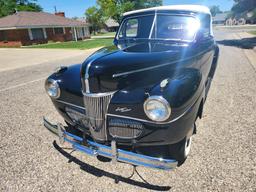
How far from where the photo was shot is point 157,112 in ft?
7.10

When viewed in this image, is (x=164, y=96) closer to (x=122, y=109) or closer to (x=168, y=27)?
(x=122, y=109)

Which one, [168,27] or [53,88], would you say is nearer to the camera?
[53,88]

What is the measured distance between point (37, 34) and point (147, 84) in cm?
3038

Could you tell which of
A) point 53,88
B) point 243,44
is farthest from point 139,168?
point 243,44

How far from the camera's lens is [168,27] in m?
3.67

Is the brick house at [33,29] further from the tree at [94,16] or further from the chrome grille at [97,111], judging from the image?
the chrome grille at [97,111]

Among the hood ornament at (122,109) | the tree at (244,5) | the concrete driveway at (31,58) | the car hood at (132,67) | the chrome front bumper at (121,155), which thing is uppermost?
the tree at (244,5)

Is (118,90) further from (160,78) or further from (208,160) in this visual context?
(208,160)

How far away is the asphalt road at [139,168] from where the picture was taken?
101 inches

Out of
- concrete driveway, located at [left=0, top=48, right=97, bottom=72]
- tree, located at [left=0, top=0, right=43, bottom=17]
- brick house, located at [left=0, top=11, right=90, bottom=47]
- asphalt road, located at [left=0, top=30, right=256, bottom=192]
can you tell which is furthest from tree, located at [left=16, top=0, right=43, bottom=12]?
asphalt road, located at [left=0, top=30, right=256, bottom=192]

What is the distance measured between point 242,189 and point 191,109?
1080 millimetres

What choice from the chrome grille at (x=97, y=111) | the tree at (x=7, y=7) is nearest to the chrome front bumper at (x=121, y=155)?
the chrome grille at (x=97, y=111)

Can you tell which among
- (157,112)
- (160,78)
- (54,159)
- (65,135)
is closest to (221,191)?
(157,112)

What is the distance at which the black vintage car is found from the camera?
2.22m
